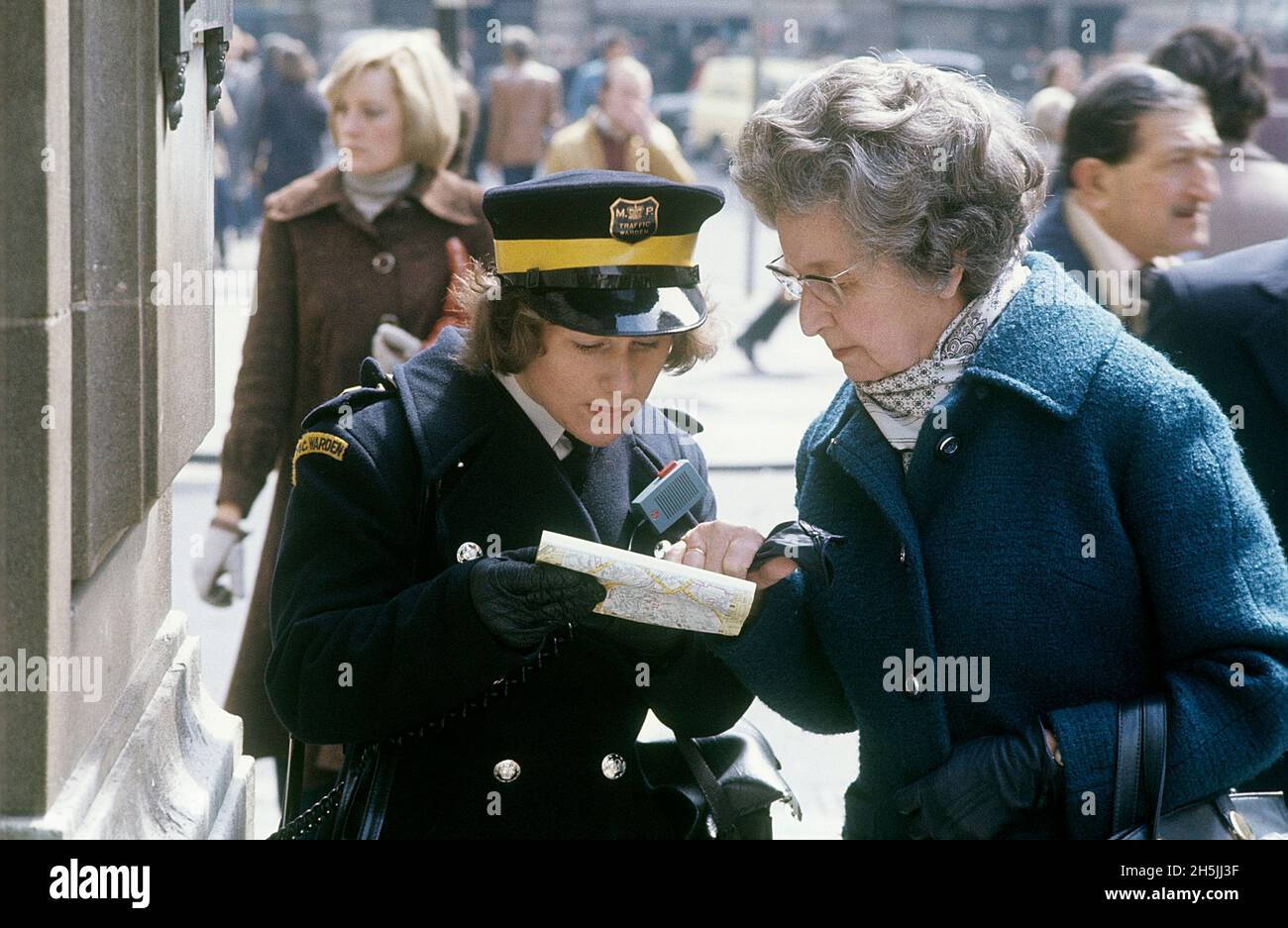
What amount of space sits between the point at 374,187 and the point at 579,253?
2.09m

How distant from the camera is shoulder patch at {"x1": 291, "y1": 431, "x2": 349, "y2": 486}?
251 centimetres

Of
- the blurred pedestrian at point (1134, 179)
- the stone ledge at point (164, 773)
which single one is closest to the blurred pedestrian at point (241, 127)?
the blurred pedestrian at point (1134, 179)

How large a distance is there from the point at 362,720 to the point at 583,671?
1.13 ft

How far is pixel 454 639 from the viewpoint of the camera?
2393 mm

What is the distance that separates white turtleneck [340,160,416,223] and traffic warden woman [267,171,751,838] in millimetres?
1916

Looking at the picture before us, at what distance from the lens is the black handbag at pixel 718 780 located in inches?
106

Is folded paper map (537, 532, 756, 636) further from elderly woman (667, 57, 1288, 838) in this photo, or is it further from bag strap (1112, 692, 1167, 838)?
bag strap (1112, 692, 1167, 838)

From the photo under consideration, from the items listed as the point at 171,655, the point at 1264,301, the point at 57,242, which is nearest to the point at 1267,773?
the point at 1264,301

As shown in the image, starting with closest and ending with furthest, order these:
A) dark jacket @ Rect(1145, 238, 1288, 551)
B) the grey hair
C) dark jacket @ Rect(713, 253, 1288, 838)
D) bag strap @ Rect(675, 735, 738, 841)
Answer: dark jacket @ Rect(713, 253, 1288, 838), the grey hair, bag strap @ Rect(675, 735, 738, 841), dark jacket @ Rect(1145, 238, 1288, 551)

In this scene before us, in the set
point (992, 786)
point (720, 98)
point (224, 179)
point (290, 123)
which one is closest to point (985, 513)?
point (992, 786)

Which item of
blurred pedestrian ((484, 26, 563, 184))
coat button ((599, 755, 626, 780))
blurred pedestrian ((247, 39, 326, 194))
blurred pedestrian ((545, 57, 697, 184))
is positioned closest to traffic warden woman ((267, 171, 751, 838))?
coat button ((599, 755, 626, 780))

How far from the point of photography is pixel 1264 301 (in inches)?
127

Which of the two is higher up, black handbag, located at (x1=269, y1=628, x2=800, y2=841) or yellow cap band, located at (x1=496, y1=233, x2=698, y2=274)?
yellow cap band, located at (x1=496, y1=233, x2=698, y2=274)

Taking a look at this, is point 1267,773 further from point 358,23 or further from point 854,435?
point 358,23
